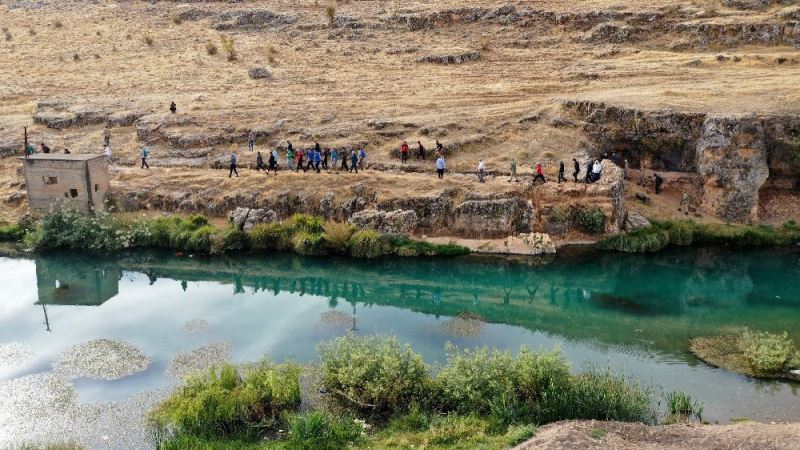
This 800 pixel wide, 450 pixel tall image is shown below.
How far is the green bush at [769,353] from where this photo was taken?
20281mm

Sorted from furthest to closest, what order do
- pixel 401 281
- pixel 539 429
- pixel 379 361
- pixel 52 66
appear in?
pixel 52 66 → pixel 401 281 → pixel 379 361 → pixel 539 429

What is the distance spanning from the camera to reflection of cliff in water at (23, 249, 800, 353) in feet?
82.5

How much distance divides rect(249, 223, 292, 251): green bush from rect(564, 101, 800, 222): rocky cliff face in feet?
47.7

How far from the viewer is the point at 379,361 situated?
18312 mm

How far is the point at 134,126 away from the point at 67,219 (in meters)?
10.3

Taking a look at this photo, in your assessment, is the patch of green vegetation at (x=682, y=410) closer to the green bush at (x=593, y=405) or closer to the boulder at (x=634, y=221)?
the green bush at (x=593, y=405)

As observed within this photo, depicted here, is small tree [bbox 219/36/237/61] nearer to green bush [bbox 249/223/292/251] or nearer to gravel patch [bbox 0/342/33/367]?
green bush [bbox 249/223/292/251]

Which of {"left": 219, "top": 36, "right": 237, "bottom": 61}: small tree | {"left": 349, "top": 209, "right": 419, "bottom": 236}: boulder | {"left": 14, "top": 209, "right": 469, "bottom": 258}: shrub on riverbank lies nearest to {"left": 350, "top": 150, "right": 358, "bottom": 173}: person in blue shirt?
{"left": 349, "top": 209, "right": 419, "bottom": 236}: boulder

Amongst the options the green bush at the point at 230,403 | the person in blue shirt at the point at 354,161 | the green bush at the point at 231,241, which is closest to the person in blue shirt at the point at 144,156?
the green bush at the point at 231,241

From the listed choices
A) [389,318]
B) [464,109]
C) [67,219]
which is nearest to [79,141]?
[67,219]

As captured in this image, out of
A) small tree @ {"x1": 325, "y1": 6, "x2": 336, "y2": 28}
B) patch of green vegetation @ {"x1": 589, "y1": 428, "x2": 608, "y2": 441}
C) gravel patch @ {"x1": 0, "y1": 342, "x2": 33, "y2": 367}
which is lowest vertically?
gravel patch @ {"x1": 0, "y1": 342, "x2": 33, "y2": 367}

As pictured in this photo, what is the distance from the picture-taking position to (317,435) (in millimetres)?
16766

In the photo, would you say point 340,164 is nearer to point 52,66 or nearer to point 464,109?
point 464,109

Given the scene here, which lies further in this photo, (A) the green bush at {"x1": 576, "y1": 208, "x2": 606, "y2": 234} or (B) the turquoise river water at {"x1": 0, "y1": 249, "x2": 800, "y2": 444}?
(A) the green bush at {"x1": 576, "y1": 208, "x2": 606, "y2": 234}
